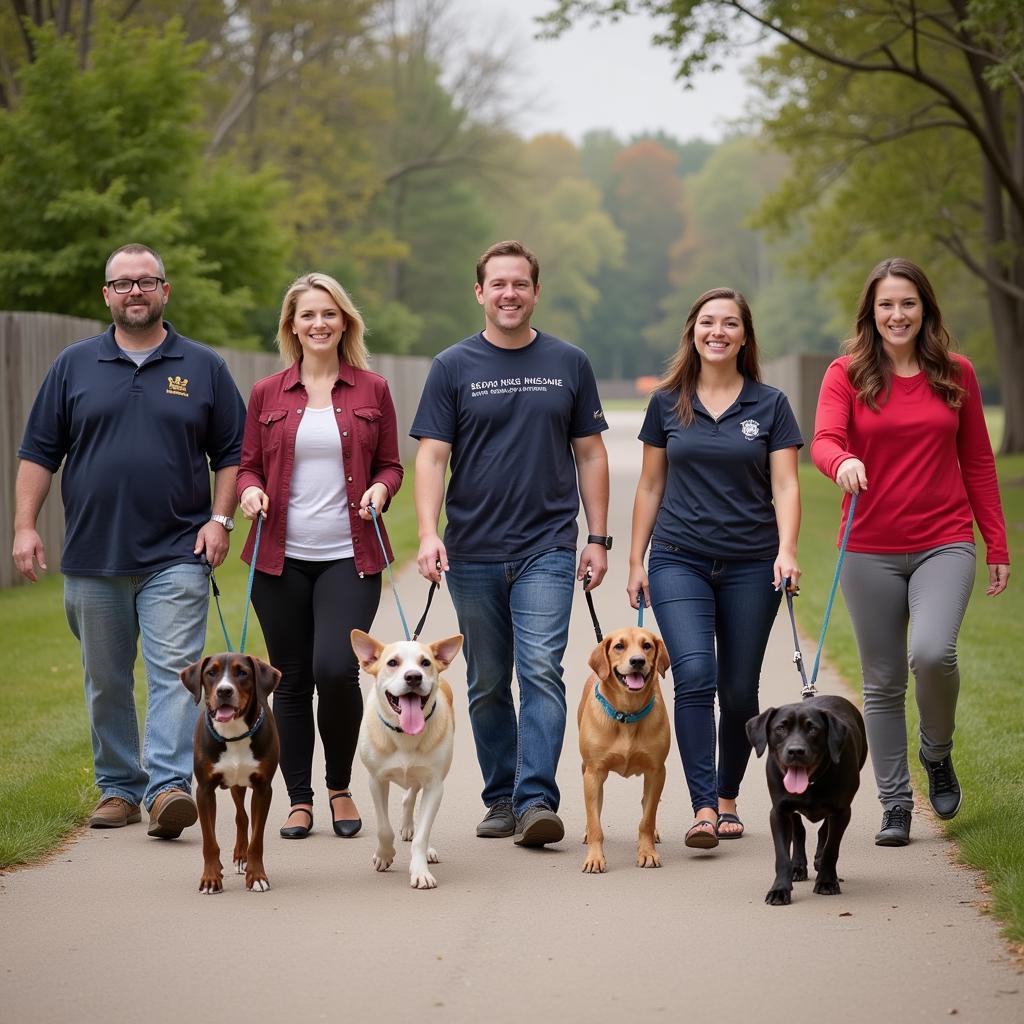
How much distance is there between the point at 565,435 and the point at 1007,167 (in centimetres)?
1855

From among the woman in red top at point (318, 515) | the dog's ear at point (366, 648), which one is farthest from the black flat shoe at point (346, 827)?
the dog's ear at point (366, 648)

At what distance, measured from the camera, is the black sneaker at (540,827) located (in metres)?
6.75

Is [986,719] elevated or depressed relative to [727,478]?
depressed

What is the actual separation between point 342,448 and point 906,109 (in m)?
27.5

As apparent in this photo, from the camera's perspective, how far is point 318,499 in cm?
701

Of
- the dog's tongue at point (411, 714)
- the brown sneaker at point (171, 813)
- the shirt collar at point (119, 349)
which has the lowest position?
the brown sneaker at point (171, 813)

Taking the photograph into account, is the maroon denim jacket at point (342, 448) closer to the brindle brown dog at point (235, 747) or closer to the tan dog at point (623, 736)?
the brindle brown dog at point (235, 747)

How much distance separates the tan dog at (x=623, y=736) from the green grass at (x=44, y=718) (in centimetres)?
235

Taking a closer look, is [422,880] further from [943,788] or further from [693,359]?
[693,359]

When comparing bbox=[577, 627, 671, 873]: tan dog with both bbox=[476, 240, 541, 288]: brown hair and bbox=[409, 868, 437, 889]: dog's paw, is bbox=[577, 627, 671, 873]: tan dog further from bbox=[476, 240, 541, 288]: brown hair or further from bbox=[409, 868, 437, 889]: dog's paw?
bbox=[476, 240, 541, 288]: brown hair

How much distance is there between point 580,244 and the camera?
358ft

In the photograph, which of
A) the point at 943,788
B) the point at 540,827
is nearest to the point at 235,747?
the point at 540,827

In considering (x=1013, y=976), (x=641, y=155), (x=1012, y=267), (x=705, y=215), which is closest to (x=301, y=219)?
(x=1012, y=267)

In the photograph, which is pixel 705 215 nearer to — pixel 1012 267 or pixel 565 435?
pixel 1012 267
